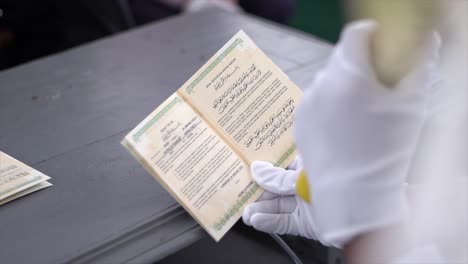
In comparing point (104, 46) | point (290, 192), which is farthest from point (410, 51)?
point (104, 46)

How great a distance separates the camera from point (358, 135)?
51 centimetres

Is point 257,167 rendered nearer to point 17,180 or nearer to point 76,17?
point 17,180

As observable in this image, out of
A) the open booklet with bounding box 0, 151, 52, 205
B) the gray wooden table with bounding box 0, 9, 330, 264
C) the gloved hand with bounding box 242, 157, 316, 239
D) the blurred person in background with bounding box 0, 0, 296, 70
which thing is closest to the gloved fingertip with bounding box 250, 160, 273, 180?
the gloved hand with bounding box 242, 157, 316, 239

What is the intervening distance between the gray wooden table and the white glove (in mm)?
236

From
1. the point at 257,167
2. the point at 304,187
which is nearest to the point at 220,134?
the point at 257,167

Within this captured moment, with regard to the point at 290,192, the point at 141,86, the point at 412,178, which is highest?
the point at 141,86

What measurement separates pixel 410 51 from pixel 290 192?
0.31 m

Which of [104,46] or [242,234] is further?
[104,46]

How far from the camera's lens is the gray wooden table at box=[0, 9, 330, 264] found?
681mm

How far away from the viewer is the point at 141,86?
1.08m

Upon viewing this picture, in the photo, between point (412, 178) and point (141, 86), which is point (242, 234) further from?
point (141, 86)

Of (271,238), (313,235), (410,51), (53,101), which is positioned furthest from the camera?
(53,101)

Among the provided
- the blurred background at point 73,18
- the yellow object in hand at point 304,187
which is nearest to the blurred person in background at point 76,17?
the blurred background at point 73,18

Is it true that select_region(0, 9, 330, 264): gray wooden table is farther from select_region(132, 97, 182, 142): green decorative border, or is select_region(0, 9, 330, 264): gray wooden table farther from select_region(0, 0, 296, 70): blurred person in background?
select_region(0, 0, 296, 70): blurred person in background
